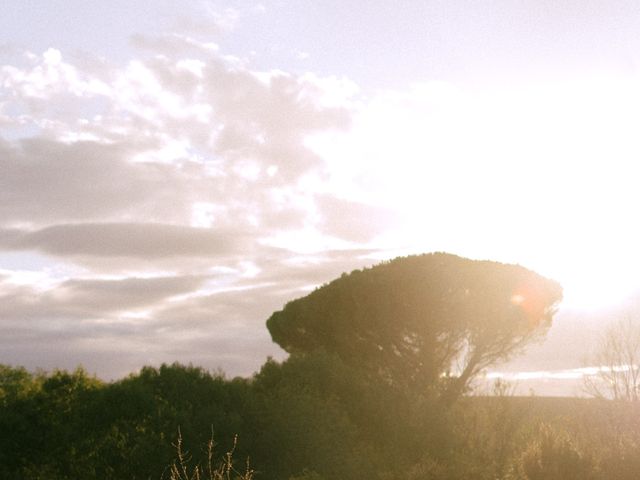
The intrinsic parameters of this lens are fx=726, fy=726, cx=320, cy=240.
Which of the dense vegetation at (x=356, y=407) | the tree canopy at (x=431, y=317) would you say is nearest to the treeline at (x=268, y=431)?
the dense vegetation at (x=356, y=407)

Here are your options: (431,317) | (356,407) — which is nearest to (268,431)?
(356,407)

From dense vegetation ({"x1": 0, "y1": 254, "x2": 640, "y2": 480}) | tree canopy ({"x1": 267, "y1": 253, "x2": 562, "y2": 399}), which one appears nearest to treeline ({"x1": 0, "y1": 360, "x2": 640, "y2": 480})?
dense vegetation ({"x1": 0, "y1": 254, "x2": 640, "y2": 480})

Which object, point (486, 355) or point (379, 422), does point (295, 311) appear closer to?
point (486, 355)

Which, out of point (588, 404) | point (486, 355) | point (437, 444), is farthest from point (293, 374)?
point (588, 404)

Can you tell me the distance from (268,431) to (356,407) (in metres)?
5.15

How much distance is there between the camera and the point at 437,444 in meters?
25.3

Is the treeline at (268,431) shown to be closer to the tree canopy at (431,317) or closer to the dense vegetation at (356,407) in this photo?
the dense vegetation at (356,407)

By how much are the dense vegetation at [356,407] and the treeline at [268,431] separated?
47mm

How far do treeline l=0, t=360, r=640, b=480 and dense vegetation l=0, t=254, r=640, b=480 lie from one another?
5 cm

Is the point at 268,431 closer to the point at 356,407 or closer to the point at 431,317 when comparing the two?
the point at 356,407

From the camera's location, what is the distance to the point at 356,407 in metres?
26.3

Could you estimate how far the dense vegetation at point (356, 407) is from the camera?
19.8 metres

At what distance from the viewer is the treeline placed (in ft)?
63.2

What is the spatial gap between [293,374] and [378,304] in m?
11.5
